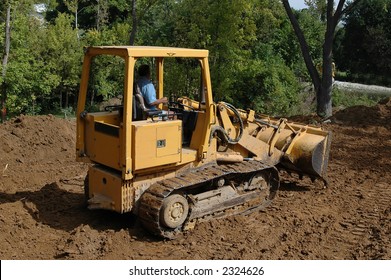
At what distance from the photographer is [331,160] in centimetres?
1173

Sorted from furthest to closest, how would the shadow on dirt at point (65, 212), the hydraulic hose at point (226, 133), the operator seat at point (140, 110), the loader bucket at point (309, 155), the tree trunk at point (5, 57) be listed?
the tree trunk at point (5, 57) → the loader bucket at point (309, 155) → the hydraulic hose at point (226, 133) → the shadow on dirt at point (65, 212) → the operator seat at point (140, 110)

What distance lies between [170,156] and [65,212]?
2278 millimetres

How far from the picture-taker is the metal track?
23.6ft

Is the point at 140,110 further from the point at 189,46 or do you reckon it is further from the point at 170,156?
the point at 189,46

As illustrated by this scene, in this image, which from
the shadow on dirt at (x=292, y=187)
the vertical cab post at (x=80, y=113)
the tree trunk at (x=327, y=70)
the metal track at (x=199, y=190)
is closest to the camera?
the metal track at (x=199, y=190)

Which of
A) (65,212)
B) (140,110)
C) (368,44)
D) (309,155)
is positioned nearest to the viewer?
(140,110)

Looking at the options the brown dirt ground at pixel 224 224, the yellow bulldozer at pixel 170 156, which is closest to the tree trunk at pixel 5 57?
the brown dirt ground at pixel 224 224

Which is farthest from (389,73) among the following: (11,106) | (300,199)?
(300,199)

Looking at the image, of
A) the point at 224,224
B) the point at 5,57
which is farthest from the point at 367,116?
the point at 5,57

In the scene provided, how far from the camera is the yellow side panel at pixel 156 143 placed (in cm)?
700

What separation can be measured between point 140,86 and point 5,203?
3060mm

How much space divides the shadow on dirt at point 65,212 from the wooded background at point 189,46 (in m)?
10.5

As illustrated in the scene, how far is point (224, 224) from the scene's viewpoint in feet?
26.0

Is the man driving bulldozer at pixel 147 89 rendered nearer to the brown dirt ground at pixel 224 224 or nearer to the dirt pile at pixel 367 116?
the brown dirt ground at pixel 224 224
